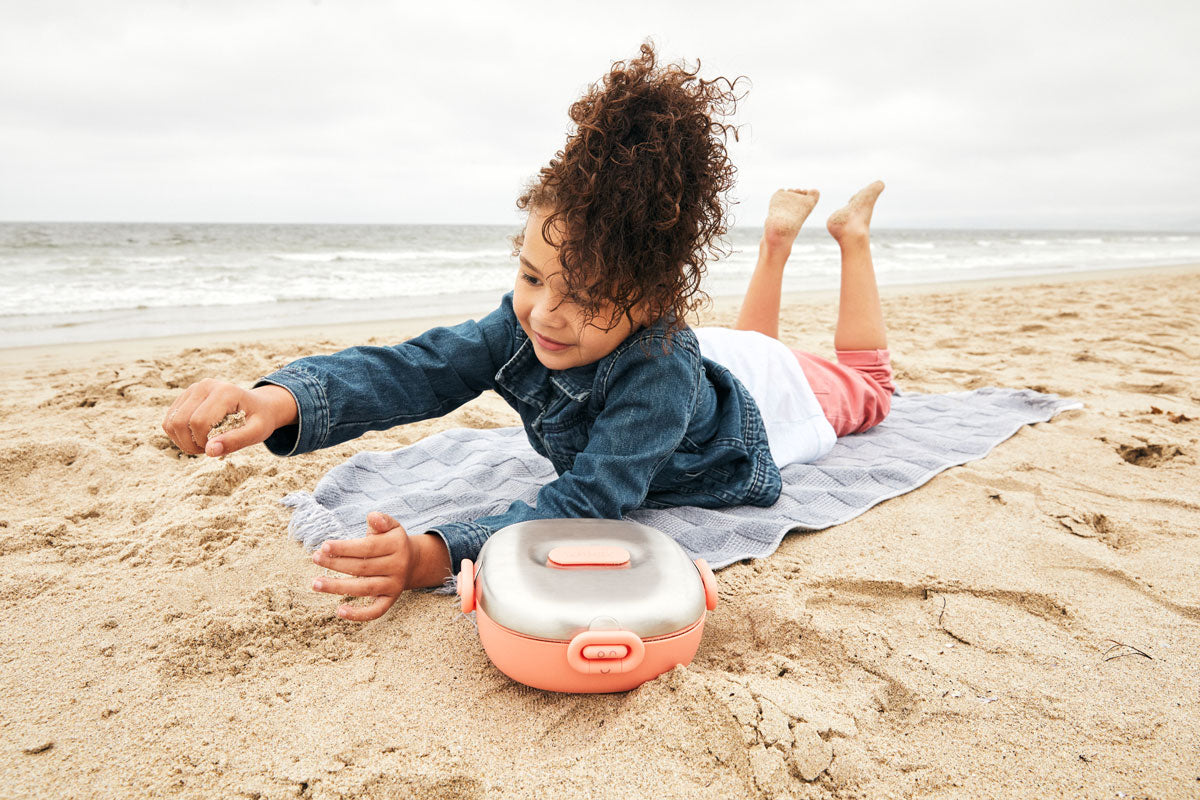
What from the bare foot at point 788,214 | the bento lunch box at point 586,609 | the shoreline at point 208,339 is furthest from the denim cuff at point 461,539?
the shoreline at point 208,339

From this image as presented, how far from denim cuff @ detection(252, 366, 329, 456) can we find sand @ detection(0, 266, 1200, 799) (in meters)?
0.32

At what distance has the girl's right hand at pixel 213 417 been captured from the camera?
1359 mm

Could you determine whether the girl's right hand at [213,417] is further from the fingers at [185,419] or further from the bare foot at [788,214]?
the bare foot at [788,214]

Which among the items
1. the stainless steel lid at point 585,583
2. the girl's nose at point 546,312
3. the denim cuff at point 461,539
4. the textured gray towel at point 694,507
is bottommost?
the textured gray towel at point 694,507

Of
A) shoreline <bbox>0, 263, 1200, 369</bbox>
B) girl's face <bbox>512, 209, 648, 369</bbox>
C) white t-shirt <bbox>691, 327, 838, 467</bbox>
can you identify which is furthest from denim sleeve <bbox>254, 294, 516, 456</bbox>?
shoreline <bbox>0, 263, 1200, 369</bbox>

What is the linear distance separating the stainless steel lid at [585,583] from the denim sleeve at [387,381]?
1.80ft

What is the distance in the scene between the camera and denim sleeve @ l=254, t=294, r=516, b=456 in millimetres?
1628

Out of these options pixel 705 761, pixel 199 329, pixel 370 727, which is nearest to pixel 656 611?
pixel 705 761

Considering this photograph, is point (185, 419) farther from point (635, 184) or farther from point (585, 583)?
point (635, 184)

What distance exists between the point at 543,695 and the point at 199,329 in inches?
214

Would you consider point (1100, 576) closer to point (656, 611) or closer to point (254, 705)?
point (656, 611)

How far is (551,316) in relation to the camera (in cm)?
158

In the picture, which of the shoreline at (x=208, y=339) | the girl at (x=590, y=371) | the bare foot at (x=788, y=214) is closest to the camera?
the girl at (x=590, y=371)

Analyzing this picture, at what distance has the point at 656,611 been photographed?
1.19 metres
